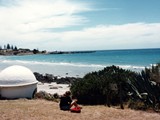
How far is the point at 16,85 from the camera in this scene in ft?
49.8

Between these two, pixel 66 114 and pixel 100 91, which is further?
pixel 100 91

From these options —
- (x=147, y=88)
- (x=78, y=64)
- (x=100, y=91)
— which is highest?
(x=147, y=88)

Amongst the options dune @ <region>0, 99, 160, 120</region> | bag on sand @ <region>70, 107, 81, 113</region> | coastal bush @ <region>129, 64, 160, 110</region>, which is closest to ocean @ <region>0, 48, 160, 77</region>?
coastal bush @ <region>129, 64, 160, 110</region>

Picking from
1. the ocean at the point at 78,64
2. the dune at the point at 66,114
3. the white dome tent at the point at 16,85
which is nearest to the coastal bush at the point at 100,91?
the dune at the point at 66,114

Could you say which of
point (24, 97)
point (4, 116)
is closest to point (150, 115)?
point (4, 116)

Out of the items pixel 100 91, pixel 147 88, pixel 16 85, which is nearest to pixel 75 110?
pixel 100 91

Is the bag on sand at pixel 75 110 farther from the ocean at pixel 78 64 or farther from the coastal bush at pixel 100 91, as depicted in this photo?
the ocean at pixel 78 64

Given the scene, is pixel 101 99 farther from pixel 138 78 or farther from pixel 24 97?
pixel 24 97

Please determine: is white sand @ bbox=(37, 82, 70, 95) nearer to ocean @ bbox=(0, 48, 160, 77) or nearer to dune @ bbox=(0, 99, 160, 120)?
dune @ bbox=(0, 99, 160, 120)

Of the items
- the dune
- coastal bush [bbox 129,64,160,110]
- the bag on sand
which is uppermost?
coastal bush [bbox 129,64,160,110]

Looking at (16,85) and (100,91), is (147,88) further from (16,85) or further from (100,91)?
(16,85)

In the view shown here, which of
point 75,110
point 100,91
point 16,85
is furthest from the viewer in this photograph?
point 16,85

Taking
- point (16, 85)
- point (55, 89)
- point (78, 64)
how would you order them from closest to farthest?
point (16, 85) → point (55, 89) → point (78, 64)

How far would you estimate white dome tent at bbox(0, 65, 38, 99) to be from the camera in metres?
15.2
